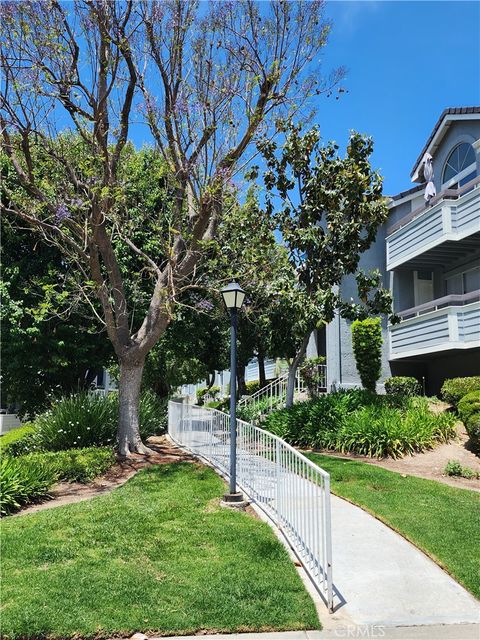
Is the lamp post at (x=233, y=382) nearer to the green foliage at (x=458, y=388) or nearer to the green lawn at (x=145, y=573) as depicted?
the green lawn at (x=145, y=573)

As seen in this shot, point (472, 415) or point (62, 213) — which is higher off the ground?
point (62, 213)

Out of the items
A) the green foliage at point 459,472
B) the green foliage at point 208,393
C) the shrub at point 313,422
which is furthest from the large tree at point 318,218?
the green foliage at point 208,393

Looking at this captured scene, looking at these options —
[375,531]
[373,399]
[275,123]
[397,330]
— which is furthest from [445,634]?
[397,330]

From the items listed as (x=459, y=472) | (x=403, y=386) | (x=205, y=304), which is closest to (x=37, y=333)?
(x=205, y=304)

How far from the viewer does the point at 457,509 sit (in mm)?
7582

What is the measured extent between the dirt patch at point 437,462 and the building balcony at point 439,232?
656cm

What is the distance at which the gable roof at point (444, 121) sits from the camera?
17.3 m

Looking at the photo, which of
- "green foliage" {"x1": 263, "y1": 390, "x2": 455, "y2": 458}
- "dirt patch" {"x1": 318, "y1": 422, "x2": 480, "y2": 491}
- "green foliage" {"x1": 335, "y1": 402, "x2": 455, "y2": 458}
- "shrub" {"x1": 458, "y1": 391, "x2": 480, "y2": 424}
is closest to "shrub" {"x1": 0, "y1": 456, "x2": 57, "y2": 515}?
"dirt patch" {"x1": 318, "y1": 422, "x2": 480, "y2": 491}

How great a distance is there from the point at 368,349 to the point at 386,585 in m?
12.7

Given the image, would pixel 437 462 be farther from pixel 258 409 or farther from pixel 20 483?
pixel 258 409

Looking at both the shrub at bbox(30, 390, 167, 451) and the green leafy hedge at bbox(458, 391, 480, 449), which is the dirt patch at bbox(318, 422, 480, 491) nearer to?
the green leafy hedge at bbox(458, 391, 480, 449)

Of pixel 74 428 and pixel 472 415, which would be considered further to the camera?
pixel 74 428

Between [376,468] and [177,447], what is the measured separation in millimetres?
6120

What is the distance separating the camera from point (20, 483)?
841cm
